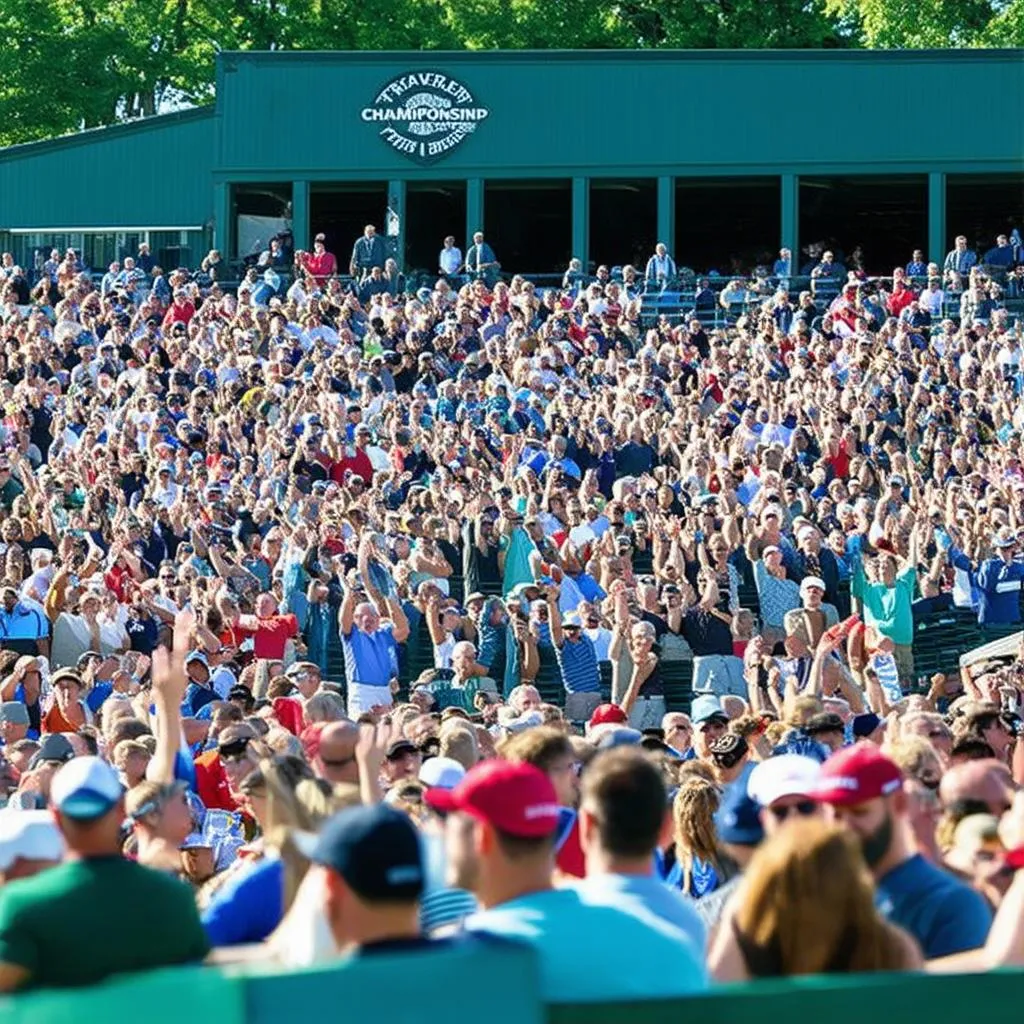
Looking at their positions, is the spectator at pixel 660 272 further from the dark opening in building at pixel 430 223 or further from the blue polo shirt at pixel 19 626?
the blue polo shirt at pixel 19 626

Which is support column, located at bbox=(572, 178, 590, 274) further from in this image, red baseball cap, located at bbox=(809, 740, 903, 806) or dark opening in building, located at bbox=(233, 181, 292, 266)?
red baseball cap, located at bbox=(809, 740, 903, 806)

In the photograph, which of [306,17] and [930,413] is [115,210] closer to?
[306,17]

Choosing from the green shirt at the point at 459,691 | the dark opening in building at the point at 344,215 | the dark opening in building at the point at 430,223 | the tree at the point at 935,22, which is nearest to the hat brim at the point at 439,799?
the green shirt at the point at 459,691

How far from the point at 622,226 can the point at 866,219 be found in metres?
4.10

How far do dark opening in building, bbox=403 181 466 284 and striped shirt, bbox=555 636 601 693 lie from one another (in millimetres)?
24238

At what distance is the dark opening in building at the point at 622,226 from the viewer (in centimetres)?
4347

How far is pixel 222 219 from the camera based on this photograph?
41.2 m

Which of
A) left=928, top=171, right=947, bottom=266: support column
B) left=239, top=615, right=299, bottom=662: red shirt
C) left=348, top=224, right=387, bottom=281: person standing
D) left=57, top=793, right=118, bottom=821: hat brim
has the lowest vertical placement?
left=239, top=615, right=299, bottom=662: red shirt

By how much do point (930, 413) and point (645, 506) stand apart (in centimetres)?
558

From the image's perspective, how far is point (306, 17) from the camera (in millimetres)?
57812

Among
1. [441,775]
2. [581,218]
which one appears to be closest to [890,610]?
[441,775]

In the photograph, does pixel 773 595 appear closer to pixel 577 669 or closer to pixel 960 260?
pixel 577 669

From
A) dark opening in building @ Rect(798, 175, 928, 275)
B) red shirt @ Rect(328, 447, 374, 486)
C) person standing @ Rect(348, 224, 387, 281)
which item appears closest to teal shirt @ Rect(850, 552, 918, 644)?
red shirt @ Rect(328, 447, 374, 486)

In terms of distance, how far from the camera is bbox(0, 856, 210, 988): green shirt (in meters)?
5.84
